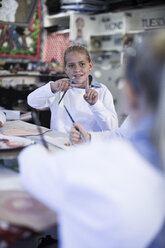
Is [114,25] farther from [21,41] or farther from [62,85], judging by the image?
[62,85]

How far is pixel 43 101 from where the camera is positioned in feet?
6.96

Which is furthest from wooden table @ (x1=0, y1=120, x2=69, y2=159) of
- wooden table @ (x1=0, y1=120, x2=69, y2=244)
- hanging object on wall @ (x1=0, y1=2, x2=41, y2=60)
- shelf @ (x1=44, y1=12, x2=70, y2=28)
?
shelf @ (x1=44, y1=12, x2=70, y2=28)

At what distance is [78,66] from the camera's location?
6.61ft

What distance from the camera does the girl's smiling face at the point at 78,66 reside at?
202 centimetres

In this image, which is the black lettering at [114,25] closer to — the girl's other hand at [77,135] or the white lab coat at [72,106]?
the white lab coat at [72,106]

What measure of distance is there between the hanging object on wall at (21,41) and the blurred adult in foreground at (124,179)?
3.92 m

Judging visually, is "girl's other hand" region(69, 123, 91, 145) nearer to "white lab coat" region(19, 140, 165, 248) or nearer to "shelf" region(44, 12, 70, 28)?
"white lab coat" region(19, 140, 165, 248)

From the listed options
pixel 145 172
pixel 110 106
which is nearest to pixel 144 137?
pixel 145 172

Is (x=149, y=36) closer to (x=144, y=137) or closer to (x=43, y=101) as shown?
(x=144, y=137)

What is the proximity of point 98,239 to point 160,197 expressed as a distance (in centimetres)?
16

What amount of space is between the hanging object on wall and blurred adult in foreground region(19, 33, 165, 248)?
12.9 ft

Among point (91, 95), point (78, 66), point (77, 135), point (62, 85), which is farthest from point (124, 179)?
point (78, 66)

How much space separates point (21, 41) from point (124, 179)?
4127 mm

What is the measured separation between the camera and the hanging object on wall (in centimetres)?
430
